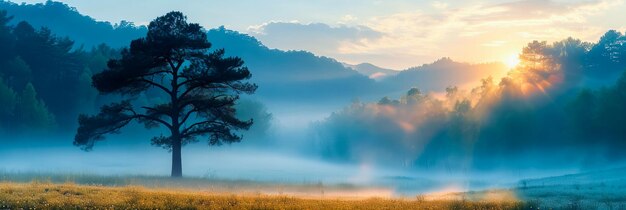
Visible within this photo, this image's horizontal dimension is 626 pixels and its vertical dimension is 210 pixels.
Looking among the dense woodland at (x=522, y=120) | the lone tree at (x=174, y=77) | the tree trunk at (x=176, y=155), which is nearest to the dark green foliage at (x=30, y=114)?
the lone tree at (x=174, y=77)

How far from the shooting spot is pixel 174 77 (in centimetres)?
4400

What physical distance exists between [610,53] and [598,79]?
13599 mm

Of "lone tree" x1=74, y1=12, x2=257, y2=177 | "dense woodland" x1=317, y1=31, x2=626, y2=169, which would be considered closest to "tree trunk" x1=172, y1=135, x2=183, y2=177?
"lone tree" x1=74, y1=12, x2=257, y2=177

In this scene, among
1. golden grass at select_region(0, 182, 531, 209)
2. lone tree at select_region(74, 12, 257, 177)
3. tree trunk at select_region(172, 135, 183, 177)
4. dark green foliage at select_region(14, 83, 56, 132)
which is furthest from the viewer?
dark green foliage at select_region(14, 83, 56, 132)

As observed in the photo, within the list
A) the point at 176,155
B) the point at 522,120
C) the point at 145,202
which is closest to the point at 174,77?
the point at 176,155

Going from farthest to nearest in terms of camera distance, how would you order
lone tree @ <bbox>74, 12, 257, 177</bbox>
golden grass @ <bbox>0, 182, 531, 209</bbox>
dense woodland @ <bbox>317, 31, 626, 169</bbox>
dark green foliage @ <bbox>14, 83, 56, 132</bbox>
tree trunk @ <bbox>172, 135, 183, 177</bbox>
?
1. dark green foliage @ <bbox>14, 83, 56, 132</bbox>
2. dense woodland @ <bbox>317, 31, 626, 169</bbox>
3. tree trunk @ <bbox>172, 135, 183, 177</bbox>
4. lone tree @ <bbox>74, 12, 257, 177</bbox>
5. golden grass @ <bbox>0, 182, 531, 209</bbox>

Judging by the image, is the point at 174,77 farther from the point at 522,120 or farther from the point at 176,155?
the point at 522,120

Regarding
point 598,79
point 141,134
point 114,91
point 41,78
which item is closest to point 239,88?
point 114,91

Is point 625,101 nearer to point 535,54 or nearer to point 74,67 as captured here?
point 535,54

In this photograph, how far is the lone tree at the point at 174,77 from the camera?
139 ft

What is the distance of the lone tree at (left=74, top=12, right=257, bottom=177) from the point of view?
42406 mm

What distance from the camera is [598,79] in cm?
13688

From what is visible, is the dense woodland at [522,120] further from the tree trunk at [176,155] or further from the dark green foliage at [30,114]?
the dark green foliage at [30,114]

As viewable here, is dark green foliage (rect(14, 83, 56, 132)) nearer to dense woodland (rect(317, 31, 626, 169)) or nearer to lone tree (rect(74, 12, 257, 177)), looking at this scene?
lone tree (rect(74, 12, 257, 177))
